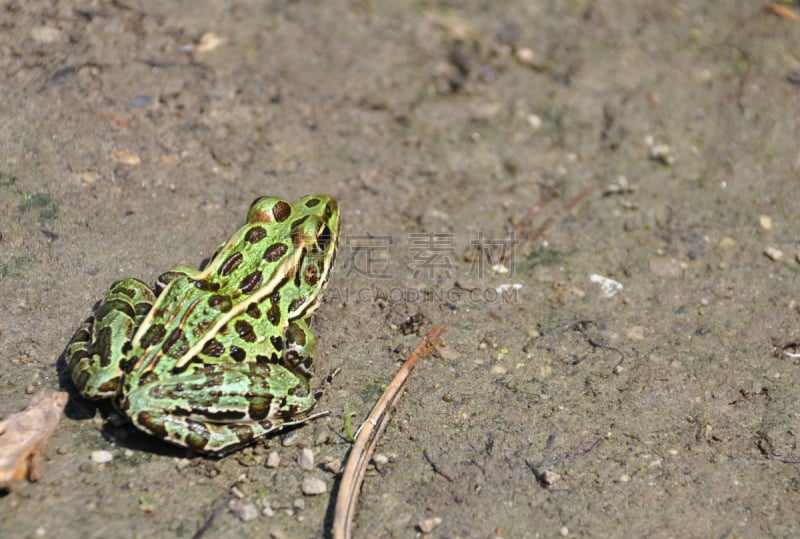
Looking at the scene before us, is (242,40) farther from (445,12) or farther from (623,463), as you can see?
(623,463)

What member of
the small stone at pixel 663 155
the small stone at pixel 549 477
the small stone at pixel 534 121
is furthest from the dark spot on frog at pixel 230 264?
the small stone at pixel 663 155

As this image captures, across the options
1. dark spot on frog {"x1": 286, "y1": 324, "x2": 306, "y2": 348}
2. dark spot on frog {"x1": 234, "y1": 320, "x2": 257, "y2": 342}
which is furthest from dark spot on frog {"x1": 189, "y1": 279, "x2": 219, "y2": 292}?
dark spot on frog {"x1": 286, "y1": 324, "x2": 306, "y2": 348}

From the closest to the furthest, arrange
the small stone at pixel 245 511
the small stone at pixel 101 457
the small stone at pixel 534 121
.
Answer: the small stone at pixel 245 511 < the small stone at pixel 101 457 < the small stone at pixel 534 121

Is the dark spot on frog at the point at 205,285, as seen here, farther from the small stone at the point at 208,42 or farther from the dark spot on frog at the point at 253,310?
the small stone at the point at 208,42

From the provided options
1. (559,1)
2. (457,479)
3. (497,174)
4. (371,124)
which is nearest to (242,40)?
(371,124)

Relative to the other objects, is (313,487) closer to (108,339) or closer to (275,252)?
(108,339)

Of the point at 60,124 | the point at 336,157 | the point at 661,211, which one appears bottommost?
the point at 661,211

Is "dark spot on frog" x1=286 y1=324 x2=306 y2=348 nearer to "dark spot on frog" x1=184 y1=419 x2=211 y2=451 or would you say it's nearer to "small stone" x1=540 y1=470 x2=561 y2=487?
"dark spot on frog" x1=184 y1=419 x2=211 y2=451

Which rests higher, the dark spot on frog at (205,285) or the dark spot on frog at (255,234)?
the dark spot on frog at (255,234)
